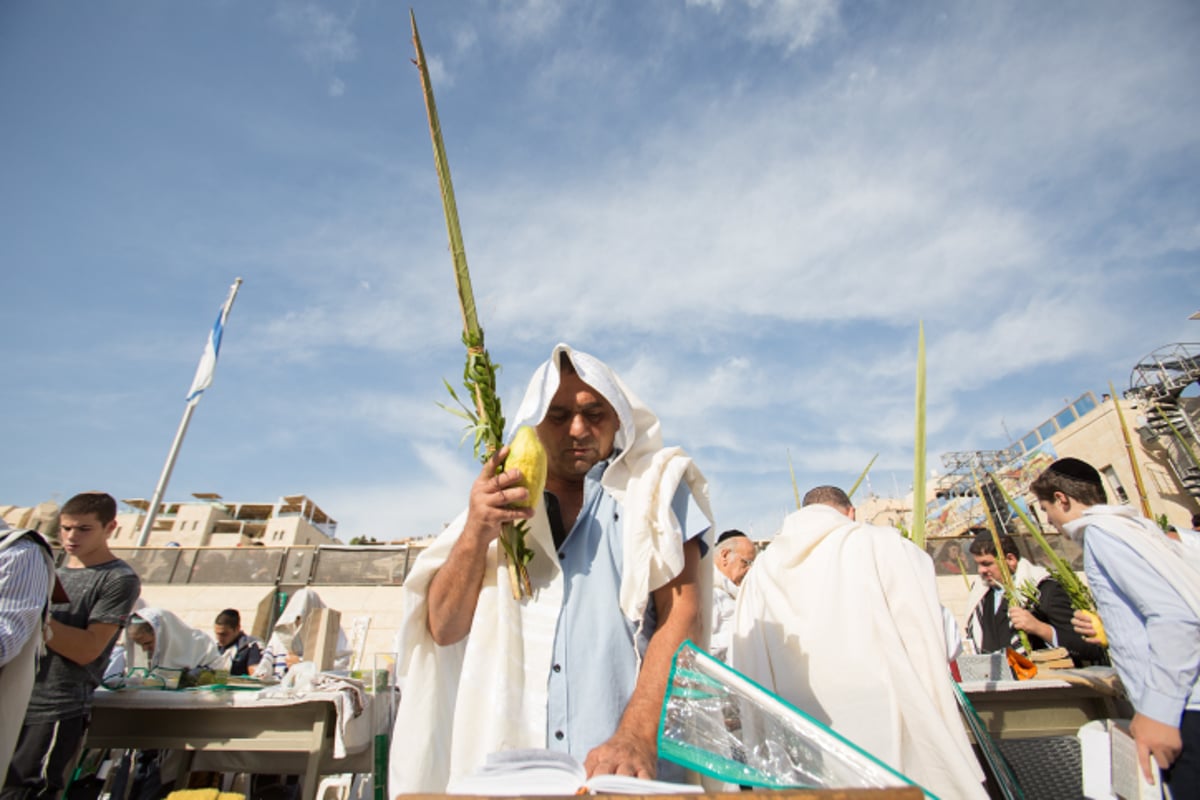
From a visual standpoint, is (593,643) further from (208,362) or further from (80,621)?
(208,362)

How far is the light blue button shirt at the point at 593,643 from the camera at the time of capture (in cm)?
135

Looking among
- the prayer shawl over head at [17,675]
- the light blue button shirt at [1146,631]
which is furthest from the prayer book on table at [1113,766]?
the prayer shawl over head at [17,675]

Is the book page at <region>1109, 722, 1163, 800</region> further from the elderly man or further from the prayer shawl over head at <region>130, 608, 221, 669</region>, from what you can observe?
the prayer shawl over head at <region>130, 608, 221, 669</region>

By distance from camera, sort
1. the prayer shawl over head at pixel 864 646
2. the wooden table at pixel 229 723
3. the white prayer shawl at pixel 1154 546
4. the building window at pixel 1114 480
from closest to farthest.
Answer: the prayer shawl over head at pixel 864 646 < the white prayer shawl at pixel 1154 546 < the wooden table at pixel 229 723 < the building window at pixel 1114 480

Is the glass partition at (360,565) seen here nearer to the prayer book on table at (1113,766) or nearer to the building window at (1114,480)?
the prayer book on table at (1113,766)

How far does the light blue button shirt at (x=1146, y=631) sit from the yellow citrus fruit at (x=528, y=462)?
2961 millimetres

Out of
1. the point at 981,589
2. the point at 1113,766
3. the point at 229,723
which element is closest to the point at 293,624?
the point at 229,723

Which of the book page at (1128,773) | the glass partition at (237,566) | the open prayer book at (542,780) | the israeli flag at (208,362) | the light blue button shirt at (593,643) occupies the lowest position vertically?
the book page at (1128,773)

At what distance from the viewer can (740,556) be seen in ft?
16.0

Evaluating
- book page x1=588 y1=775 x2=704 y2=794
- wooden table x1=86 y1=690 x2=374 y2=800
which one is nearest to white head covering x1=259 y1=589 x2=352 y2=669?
wooden table x1=86 y1=690 x2=374 y2=800

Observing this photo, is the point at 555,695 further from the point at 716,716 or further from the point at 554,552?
the point at 716,716

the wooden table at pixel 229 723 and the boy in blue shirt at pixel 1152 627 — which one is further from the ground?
the boy in blue shirt at pixel 1152 627

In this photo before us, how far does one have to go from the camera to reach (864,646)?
2100mm

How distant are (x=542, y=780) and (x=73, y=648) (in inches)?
156
